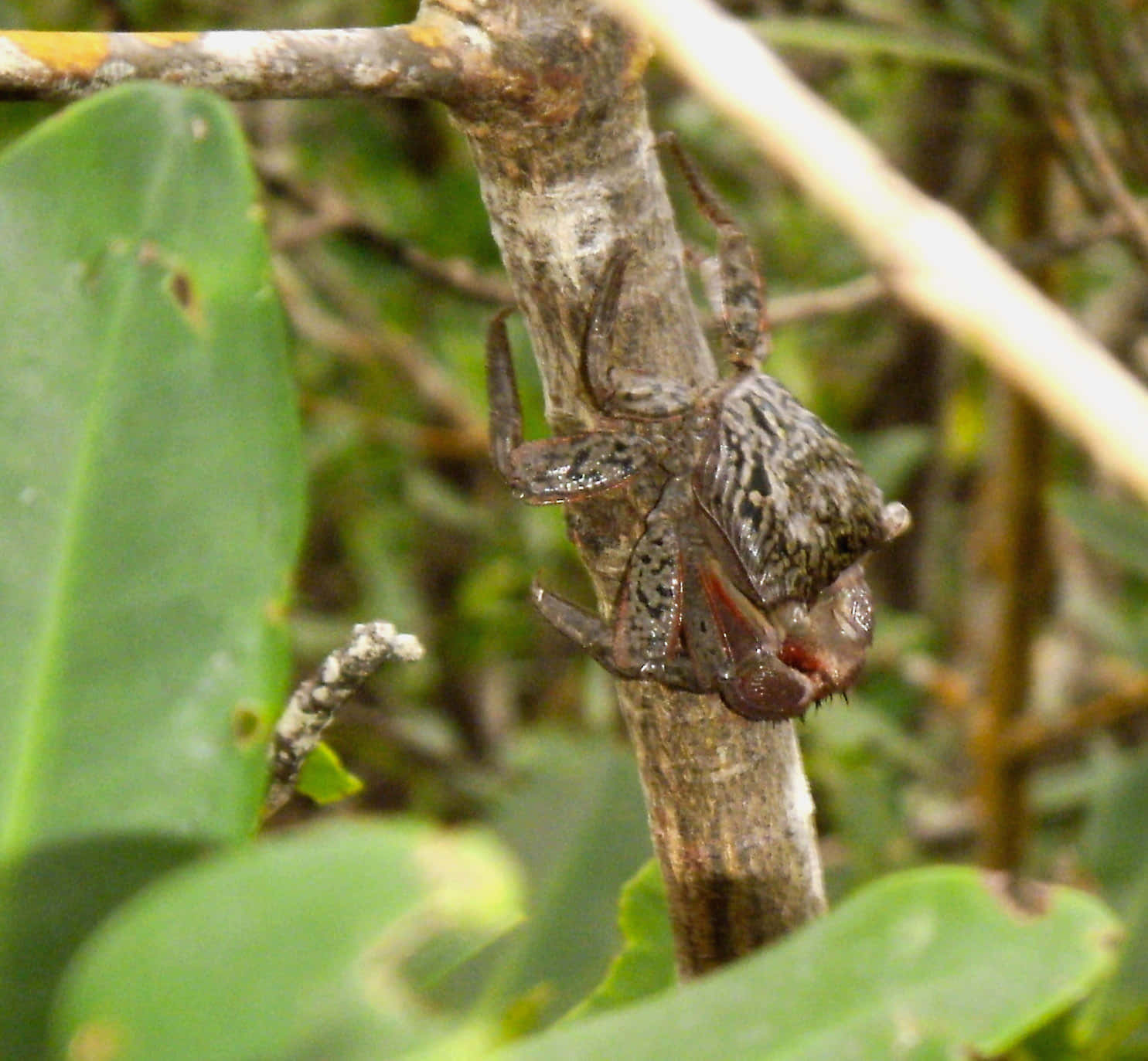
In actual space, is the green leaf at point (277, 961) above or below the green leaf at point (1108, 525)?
above

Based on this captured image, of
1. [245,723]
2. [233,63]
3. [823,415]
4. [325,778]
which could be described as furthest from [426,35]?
[823,415]

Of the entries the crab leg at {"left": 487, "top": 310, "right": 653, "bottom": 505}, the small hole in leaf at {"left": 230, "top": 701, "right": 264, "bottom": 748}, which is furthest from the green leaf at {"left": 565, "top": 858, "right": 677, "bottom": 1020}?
the small hole in leaf at {"left": 230, "top": 701, "right": 264, "bottom": 748}

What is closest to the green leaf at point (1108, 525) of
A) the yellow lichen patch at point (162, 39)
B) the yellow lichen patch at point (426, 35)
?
the yellow lichen patch at point (426, 35)

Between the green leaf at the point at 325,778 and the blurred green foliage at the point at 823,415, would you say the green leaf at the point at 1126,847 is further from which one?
the green leaf at the point at 325,778

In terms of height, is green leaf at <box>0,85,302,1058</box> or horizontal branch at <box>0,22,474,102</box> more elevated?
horizontal branch at <box>0,22,474,102</box>

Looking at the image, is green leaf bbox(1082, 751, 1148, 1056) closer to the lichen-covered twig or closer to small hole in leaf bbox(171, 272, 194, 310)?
the lichen-covered twig

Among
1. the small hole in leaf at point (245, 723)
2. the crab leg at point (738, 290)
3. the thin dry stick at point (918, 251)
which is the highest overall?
the thin dry stick at point (918, 251)

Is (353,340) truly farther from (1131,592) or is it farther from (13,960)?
(13,960)
